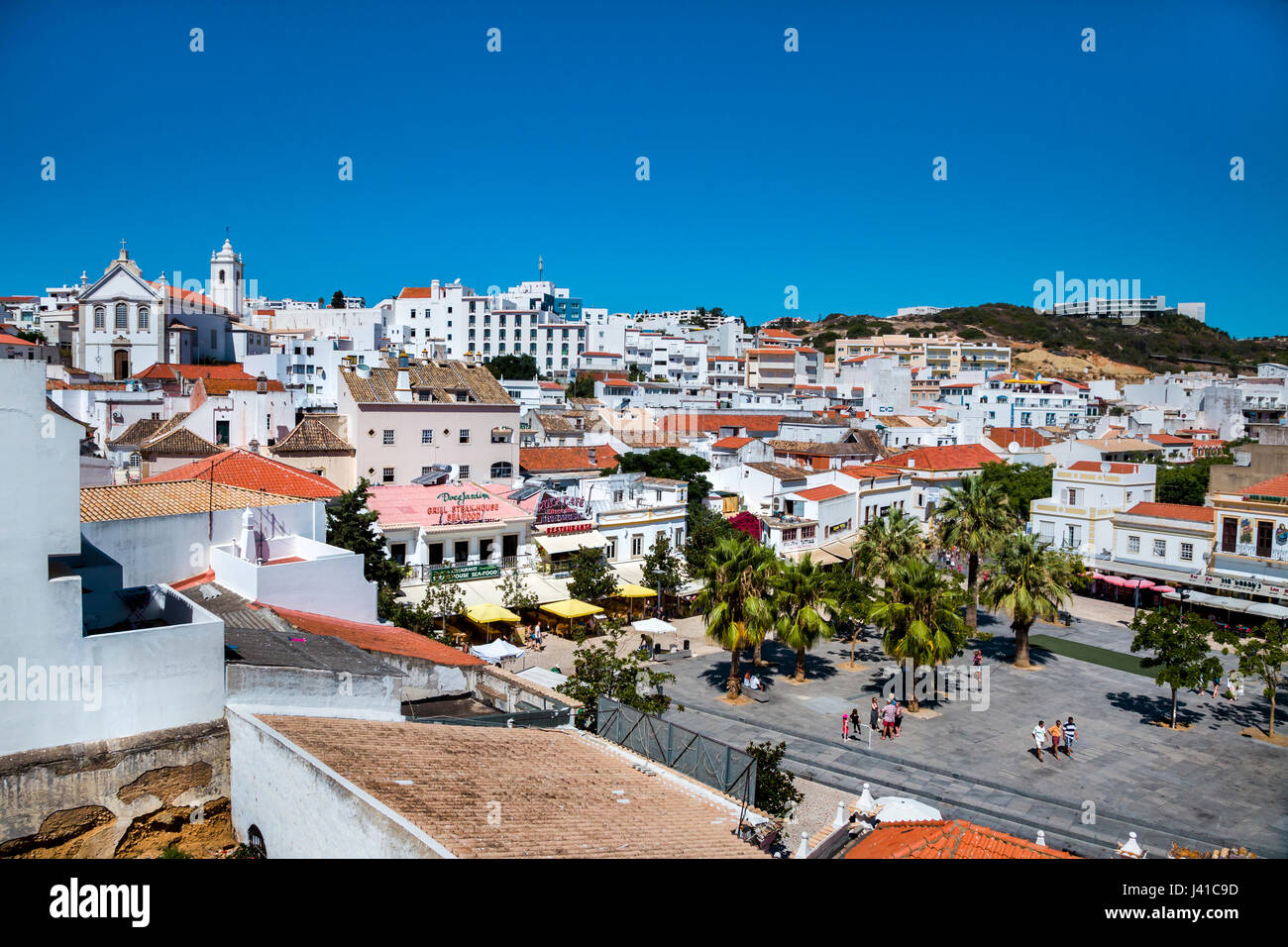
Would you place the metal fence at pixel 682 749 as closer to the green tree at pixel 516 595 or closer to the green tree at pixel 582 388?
the green tree at pixel 516 595

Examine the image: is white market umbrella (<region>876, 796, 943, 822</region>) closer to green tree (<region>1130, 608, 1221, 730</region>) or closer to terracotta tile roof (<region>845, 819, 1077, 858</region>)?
terracotta tile roof (<region>845, 819, 1077, 858</region>)

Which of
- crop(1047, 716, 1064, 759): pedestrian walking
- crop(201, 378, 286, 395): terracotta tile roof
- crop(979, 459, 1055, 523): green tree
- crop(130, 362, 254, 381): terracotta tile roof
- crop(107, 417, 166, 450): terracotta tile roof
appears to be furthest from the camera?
crop(130, 362, 254, 381): terracotta tile roof

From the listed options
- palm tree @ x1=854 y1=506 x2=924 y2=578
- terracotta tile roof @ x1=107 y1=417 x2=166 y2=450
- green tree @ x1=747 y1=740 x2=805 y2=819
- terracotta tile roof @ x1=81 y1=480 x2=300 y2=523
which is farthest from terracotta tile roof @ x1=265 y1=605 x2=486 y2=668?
terracotta tile roof @ x1=107 y1=417 x2=166 y2=450

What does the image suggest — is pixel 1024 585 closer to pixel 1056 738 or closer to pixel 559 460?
pixel 1056 738

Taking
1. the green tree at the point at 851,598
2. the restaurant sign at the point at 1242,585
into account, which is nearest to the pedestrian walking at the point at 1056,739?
the green tree at the point at 851,598

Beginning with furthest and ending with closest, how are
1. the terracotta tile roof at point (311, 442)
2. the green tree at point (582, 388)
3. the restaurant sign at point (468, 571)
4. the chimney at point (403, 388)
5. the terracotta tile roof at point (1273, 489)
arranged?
the green tree at point (582, 388)
the chimney at point (403, 388)
the terracotta tile roof at point (311, 442)
the terracotta tile roof at point (1273, 489)
the restaurant sign at point (468, 571)

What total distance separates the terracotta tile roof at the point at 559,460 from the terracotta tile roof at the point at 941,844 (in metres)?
36.5

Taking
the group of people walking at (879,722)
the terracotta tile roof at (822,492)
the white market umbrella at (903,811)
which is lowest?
the group of people walking at (879,722)

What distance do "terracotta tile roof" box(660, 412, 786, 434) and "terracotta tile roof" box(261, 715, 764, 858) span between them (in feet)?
176

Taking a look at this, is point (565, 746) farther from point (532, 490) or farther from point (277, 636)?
point (532, 490)

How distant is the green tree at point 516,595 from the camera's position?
27.4 m

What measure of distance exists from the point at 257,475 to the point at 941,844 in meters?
20.0

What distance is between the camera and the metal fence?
10.6 meters
